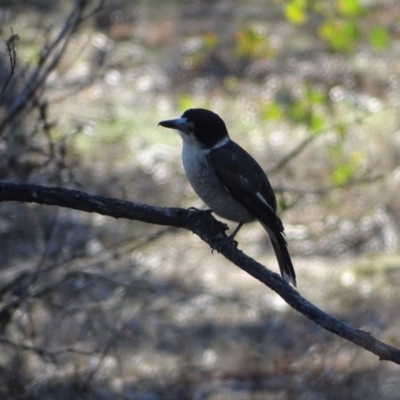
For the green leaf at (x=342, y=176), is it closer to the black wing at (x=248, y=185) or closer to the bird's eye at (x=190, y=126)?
the black wing at (x=248, y=185)

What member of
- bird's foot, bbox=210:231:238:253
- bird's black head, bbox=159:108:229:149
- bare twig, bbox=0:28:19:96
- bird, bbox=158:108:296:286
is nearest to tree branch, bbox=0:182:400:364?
bird's foot, bbox=210:231:238:253

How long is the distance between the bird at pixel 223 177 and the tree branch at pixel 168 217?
106 cm

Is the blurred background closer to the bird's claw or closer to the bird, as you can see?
the bird

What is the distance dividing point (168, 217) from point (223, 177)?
3.97 ft

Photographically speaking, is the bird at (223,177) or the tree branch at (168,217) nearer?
the tree branch at (168,217)

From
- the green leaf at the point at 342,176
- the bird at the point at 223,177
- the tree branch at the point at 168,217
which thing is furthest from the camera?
the green leaf at the point at 342,176

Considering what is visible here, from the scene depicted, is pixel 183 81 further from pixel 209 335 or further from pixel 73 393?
pixel 73 393

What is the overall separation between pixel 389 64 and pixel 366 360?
5.27 meters

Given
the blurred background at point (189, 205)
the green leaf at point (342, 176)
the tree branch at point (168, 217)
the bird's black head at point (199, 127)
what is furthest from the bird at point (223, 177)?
the green leaf at point (342, 176)

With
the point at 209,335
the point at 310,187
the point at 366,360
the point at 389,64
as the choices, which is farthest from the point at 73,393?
the point at 389,64

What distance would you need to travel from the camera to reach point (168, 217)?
12.2 feet

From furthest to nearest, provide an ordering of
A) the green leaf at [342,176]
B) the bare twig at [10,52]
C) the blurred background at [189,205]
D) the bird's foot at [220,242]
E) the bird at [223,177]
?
the green leaf at [342,176] < the blurred background at [189,205] < the bird at [223,177] < the bird's foot at [220,242] < the bare twig at [10,52]

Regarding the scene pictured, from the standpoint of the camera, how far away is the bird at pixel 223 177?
193 inches

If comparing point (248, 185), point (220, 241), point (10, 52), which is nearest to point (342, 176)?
point (248, 185)
